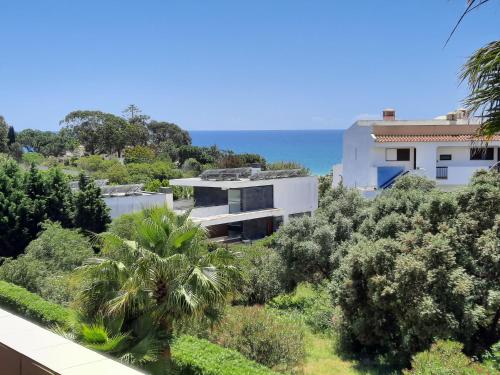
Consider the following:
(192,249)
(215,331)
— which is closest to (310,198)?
(215,331)

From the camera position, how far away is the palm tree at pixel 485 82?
521cm

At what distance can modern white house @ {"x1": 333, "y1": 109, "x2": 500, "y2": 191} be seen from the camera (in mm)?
32969

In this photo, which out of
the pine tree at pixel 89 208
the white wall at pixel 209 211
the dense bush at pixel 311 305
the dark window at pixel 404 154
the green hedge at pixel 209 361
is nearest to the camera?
the green hedge at pixel 209 361

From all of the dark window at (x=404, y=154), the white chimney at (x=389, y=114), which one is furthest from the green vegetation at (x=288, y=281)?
the white chimney at (x=389, y=114)

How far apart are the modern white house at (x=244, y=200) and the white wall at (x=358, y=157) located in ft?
11.5

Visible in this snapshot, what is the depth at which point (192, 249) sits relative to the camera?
421 inches

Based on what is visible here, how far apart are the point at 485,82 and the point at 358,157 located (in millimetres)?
29945

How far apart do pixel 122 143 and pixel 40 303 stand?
70911 mm

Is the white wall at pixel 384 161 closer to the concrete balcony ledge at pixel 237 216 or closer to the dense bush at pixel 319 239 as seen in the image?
the concrete balcony ledge at pixel 237 216

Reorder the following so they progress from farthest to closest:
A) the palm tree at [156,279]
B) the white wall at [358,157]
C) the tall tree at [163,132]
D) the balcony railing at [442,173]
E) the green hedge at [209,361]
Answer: the tall tree at [163,132], the white wall at [358,157], the balcony railing at [442,173], the palm tree at [156,279], the green hedge at [209,361]

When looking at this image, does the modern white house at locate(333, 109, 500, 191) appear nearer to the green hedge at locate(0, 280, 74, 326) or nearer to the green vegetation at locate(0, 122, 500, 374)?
the green vegetation at locate(0, 122, 500, 374)

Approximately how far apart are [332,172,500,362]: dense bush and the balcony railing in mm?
18271

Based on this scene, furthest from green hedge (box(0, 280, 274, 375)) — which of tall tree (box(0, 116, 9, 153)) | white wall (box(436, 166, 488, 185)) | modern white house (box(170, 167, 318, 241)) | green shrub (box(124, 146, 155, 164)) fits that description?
tall tree (box(0, 116, 9, 153))

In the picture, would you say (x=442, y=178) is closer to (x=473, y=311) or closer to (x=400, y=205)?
(x=400, y=205)
